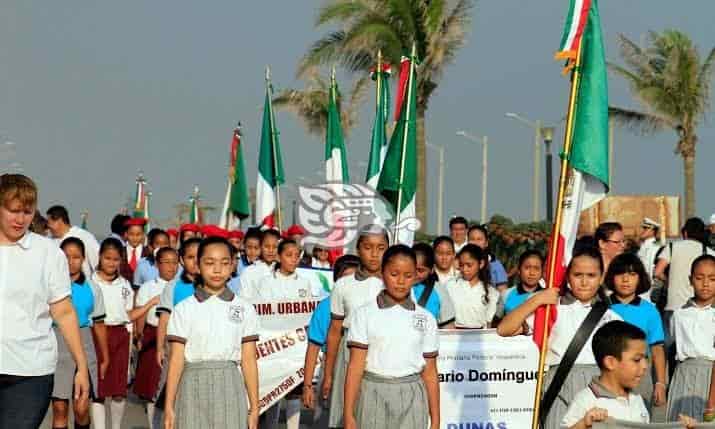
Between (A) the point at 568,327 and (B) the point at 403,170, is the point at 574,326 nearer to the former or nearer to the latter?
(A) the point at 568,327

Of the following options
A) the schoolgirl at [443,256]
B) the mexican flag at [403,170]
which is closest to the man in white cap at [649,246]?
the schoolgirl at [443,256]

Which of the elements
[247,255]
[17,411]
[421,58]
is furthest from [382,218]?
[421,58]

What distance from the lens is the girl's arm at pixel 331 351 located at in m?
9.03

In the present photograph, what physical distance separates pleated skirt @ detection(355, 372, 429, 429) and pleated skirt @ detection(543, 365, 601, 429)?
2.27 feet

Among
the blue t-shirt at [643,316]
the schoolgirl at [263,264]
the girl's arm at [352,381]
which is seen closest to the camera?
the girl's arm at [352,381]

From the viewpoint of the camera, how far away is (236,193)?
20.3 metres

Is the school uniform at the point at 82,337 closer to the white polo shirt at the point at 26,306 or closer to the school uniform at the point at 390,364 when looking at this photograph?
the school uniform at the point at 390,364

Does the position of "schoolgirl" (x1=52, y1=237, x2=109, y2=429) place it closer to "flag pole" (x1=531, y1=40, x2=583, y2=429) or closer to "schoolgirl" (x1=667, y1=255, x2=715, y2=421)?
"flag pole" (x1=531, y1=40, x2=583, y2=429)

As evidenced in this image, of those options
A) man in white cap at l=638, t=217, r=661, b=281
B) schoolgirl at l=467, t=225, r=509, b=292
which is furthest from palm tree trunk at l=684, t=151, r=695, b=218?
schoolgirl at l=467, t=225, r=509, b=292

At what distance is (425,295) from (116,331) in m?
3.21

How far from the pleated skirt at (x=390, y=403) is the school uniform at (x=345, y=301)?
114 centimetres

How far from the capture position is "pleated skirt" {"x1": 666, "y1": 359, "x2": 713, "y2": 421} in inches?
355

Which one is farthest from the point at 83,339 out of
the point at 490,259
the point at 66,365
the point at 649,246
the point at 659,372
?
the point at 649,246

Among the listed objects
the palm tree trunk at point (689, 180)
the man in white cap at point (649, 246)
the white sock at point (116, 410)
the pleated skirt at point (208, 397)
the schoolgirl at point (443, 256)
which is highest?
the palm tree trunk at point (689, 180)
